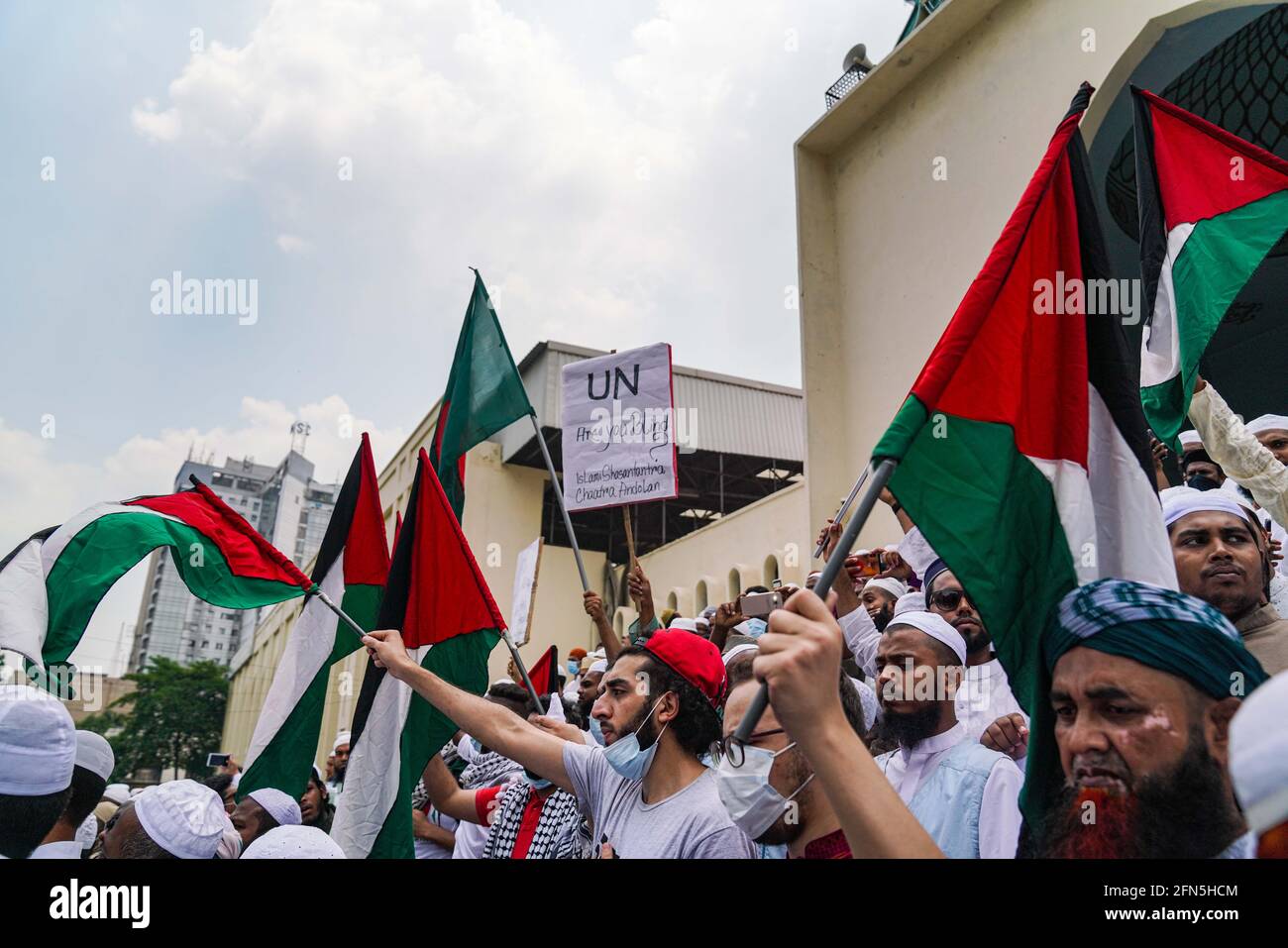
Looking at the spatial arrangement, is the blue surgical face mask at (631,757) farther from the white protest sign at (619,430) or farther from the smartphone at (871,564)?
the white protest sign at (619,430)

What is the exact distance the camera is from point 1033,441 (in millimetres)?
2131

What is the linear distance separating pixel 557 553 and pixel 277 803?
1863 cm

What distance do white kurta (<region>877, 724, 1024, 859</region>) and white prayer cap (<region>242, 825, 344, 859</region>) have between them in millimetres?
1825

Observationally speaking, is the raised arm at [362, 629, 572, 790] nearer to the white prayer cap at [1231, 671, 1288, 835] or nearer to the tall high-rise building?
the white prayer cap at [1231, 671, 1288, 835]

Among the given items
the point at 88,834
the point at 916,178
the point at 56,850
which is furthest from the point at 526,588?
the point at 56,850

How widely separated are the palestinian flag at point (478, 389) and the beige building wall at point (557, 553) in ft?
24.6

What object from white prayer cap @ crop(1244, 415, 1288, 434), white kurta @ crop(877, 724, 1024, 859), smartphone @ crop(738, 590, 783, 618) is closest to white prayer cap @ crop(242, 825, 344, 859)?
white kurta @ crop(877, 724, 1024, 859)

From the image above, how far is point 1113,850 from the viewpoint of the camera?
1.44 m

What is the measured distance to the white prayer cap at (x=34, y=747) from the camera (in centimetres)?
254

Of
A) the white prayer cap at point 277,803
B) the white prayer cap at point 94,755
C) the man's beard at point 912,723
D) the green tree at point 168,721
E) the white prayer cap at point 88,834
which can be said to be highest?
the man's beard at point 912,723

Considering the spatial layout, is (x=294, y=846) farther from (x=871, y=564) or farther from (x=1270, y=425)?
(x=1270, y=425)

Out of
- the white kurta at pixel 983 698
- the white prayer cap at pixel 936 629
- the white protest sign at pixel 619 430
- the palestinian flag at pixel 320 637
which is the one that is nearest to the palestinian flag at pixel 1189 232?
the white kurta at pixel 983 698
